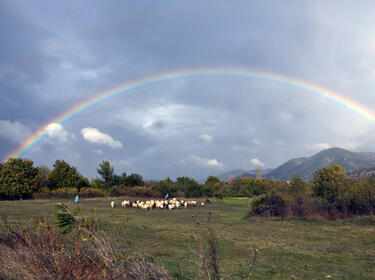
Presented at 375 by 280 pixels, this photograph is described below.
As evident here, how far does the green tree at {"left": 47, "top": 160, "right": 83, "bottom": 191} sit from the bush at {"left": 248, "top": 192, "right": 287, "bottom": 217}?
43179 millimetres

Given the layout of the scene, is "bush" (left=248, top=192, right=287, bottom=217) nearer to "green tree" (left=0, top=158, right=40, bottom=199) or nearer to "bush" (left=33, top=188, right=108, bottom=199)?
"bush" (left=33, top=188, right=108, bottom=199)

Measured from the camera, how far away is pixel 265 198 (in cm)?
2552

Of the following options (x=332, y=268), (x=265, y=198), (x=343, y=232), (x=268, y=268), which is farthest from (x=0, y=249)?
(x=265, y=198)

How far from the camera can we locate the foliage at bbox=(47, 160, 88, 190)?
5740 centimetres

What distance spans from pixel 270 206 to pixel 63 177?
1804 inches

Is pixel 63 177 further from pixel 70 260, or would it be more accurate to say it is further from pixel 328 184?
pixel 70 260

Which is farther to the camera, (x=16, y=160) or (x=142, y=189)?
(x=142, y=189)

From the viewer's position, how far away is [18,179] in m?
51.7

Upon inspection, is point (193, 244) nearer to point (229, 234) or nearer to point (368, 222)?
point (229, 234)

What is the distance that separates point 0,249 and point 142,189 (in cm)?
5115

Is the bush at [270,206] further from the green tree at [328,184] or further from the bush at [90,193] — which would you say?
the bush at [90,193]

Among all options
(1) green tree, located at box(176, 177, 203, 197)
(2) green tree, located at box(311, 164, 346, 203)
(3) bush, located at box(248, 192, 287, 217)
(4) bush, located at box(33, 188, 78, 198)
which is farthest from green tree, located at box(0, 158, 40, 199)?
(2) green tree, located at box(311, 164, 346, 203)

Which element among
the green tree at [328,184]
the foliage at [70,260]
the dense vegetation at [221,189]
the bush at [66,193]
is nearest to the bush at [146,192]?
the dense vegetation at [221,189]

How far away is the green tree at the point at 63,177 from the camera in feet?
188
